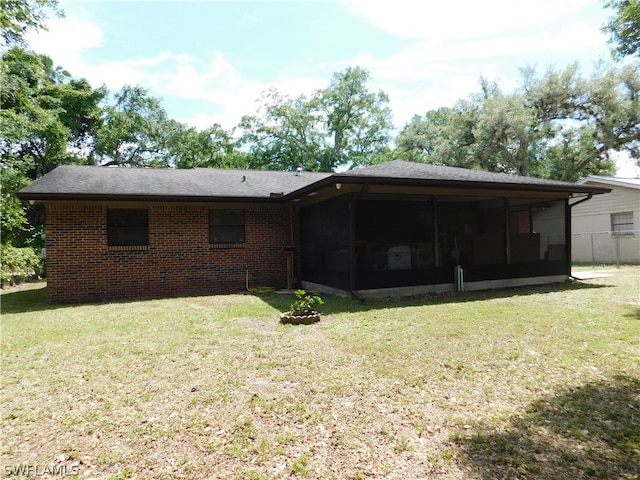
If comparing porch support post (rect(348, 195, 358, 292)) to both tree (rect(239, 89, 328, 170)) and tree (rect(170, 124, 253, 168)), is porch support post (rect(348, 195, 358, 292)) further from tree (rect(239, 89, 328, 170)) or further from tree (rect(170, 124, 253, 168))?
tree (rect(239, 89, 328, 170))

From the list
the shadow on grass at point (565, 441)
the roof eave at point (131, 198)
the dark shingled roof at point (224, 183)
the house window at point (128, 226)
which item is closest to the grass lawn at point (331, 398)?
the shadow on grass at point (565, 441)

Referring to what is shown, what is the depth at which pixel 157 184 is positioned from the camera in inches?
421

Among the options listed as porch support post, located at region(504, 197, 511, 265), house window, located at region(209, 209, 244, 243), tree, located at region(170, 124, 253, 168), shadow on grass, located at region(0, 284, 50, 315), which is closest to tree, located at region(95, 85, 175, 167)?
tree, located at region(170, 124, 253, 168)

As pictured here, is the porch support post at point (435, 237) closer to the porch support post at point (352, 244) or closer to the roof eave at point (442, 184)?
the roof eave at point (442, 184)

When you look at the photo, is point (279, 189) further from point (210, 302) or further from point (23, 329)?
point (23, 329)

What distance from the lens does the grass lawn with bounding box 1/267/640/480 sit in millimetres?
2527

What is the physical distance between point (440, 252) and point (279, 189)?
5.14 metres

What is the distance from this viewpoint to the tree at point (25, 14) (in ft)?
31.0

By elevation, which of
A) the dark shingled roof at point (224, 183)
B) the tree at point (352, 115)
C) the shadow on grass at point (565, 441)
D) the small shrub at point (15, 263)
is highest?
the tree at point (352, 115)

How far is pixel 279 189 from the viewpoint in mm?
11812

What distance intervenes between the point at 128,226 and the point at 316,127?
80.3ft

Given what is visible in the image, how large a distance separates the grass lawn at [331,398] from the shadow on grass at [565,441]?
0.01m

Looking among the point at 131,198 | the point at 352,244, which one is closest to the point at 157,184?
the point at 131,198

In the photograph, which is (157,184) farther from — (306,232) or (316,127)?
(316,127)
